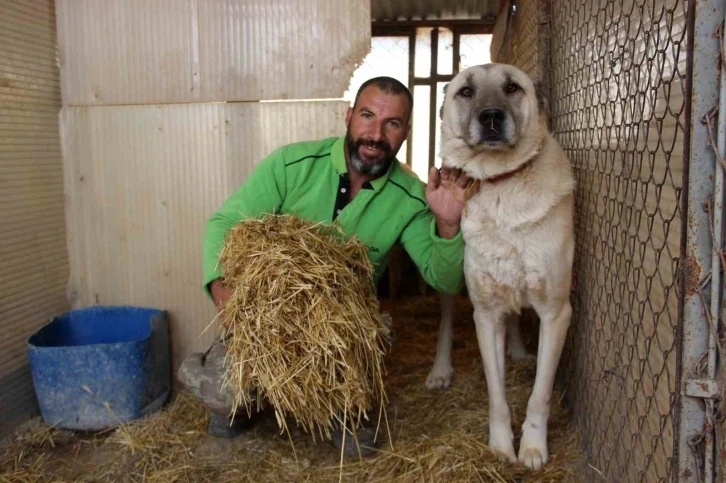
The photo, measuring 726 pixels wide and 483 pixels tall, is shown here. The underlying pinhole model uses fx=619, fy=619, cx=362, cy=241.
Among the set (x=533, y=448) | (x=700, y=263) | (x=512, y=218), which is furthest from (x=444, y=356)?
(x=700, y=263)

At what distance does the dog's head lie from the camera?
212 centimetres

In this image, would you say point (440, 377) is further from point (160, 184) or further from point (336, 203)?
point (160, 184)

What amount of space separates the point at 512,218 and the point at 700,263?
1.11 meters

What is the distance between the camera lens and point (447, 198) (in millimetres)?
Answer: 2396

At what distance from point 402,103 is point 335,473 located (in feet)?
5.13

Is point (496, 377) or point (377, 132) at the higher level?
point (377, 132)

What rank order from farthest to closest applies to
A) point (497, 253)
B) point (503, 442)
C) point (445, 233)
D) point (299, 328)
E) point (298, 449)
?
point (298, 449), point (445, 233), point (503, 442), point (497, 253), point (299, 328)

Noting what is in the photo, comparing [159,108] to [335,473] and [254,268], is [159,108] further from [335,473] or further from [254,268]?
[335,473]

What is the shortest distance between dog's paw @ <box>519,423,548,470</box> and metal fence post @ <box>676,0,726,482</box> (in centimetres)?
117

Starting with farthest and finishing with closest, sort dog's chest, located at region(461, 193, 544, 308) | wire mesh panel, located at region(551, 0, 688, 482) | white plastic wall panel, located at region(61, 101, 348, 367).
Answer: white plastic wall panel, located at region(61, 101, 348, 367)
dog's chest, located at region(461, 193, 544, 308)
wire mesh panel, located at region(551, 0, 688, 482)

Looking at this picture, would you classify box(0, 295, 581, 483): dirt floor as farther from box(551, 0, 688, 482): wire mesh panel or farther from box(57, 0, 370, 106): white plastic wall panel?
box(57, 0, 370, 106): white plastic wall panel

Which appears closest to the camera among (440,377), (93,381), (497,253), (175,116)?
(497,253)

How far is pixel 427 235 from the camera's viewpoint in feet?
8.79

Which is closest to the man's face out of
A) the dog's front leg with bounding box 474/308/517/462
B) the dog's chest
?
the dog's chest
